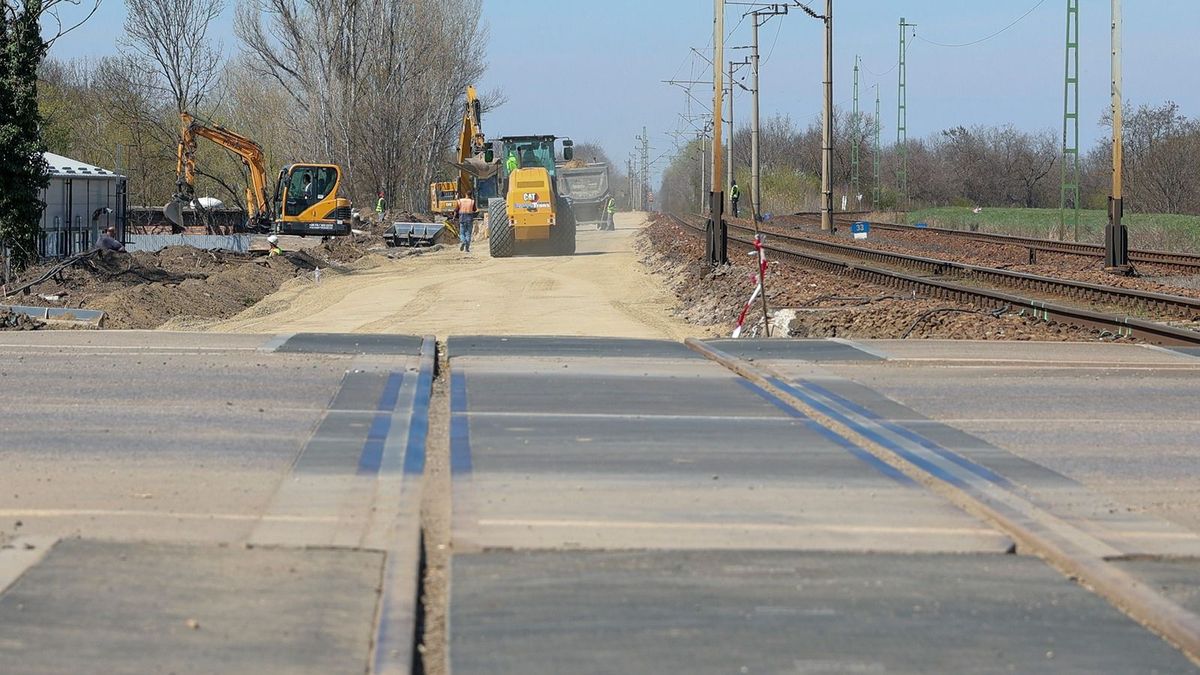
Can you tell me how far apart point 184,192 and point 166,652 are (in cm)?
4171

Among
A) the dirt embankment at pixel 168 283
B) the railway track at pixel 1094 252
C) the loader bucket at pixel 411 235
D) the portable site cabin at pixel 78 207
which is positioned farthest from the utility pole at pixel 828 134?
the portable site cabin at pixel 78 207

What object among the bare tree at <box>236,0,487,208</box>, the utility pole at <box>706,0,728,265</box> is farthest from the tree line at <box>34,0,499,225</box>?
the utility pole at <box>706,0,728,265</box>

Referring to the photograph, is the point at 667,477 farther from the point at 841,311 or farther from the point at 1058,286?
the point at 1058,286

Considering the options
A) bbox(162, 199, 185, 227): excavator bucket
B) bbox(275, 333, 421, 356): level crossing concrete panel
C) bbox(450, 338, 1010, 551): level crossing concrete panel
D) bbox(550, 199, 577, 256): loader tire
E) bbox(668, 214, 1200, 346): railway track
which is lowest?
bbox(450, 338, 1010, 551): level crossing concrete panel

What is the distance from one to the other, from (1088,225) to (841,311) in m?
41.7

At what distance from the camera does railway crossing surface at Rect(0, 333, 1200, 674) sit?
212 inches

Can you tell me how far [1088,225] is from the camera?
59.3 meters

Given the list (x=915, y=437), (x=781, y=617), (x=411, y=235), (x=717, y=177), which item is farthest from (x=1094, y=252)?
(x=781, y=617)

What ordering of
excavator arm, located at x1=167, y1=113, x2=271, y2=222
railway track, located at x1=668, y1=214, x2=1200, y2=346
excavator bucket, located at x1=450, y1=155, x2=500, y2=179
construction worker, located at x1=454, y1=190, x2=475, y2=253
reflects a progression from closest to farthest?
railway track, located at x1=668, y1=214, x2=1200, y2=346 → excavator arm, located at x1=167, y1=113, x2=271, y2=222 → construction worker, located at x1=454, y1=190, x2=475, y2=253 → excavator bucket, located at x1=450, y1=155, x2=500, y2=179

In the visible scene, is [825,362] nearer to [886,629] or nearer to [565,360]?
[565,360]

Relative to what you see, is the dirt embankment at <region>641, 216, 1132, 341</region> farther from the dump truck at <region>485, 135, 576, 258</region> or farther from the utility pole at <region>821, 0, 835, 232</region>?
the utility pole at <region>821, 0, 835, 232</region>

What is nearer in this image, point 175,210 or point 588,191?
point 175,210

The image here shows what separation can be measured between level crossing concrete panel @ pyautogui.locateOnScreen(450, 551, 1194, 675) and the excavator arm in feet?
133

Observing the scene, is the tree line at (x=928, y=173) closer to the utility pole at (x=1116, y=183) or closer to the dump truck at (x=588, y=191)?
the dump truck at (x=588, y=191)
